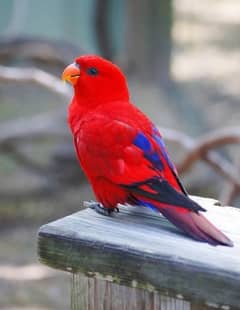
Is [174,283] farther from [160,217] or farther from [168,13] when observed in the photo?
[168,13]

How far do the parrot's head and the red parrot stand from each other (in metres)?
0.01

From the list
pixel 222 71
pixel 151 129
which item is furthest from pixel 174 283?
pixel 222 71

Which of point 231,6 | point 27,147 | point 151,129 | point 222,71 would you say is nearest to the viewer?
point 151,129

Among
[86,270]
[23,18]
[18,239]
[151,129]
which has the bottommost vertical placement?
[18,239]

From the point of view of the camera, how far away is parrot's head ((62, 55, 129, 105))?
75.5 inches

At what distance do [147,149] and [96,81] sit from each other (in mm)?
391

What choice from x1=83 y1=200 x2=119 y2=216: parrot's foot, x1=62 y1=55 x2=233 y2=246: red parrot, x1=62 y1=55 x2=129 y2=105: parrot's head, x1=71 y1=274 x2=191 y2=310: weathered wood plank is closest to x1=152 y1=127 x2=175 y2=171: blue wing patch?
x1=62 y1=55 x2=233 y2=246: red parrot

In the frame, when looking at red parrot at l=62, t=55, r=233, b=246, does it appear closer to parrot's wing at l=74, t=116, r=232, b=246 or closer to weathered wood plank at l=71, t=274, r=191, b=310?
parrot's wing at l=74, t=116, r=232, b=246

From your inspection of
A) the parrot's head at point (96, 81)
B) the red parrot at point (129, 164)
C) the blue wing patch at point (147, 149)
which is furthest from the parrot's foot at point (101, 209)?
the parrot's head at point (96, 81)

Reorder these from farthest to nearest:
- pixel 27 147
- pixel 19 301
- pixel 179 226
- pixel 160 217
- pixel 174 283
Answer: pixel 27 147, pixel 19 301, pixel 160 217, pixel 179 226, pixel 174 283

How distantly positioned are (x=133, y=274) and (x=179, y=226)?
153mm

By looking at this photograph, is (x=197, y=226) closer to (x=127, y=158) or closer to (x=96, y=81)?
(x=127, y=158)

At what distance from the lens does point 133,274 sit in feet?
4.20

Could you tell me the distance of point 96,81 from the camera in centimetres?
196
